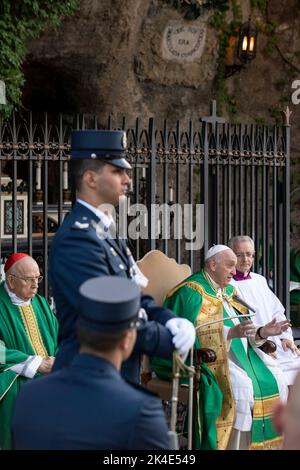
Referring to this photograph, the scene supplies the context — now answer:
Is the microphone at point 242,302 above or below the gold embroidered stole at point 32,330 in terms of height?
above

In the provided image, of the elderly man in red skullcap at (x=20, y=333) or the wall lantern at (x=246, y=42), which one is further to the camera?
the wall lantern at (x=246, y=42)

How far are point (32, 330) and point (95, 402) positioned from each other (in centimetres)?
295

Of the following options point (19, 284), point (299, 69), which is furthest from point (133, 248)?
point (299, 69)

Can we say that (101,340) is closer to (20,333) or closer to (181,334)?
(181,334)

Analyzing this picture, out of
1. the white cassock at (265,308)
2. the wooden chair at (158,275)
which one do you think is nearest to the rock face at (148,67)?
the white cassock at (265,308)

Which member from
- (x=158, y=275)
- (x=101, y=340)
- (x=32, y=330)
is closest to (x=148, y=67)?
(x=158, y=275)

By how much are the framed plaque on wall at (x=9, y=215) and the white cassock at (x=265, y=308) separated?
2210 mm

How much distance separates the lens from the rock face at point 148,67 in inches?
494

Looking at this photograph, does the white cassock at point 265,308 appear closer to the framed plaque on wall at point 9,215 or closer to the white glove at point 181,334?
the framed plaque on wall at point 9,215

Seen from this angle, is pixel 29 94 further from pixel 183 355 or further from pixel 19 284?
pixel 183 355

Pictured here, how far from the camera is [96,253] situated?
3.70 m

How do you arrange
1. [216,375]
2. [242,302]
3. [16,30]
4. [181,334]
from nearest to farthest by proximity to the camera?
[181,334]
[216,375]
[242,302]
[16,30]

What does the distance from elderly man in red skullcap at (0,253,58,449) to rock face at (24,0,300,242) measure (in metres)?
7.31
